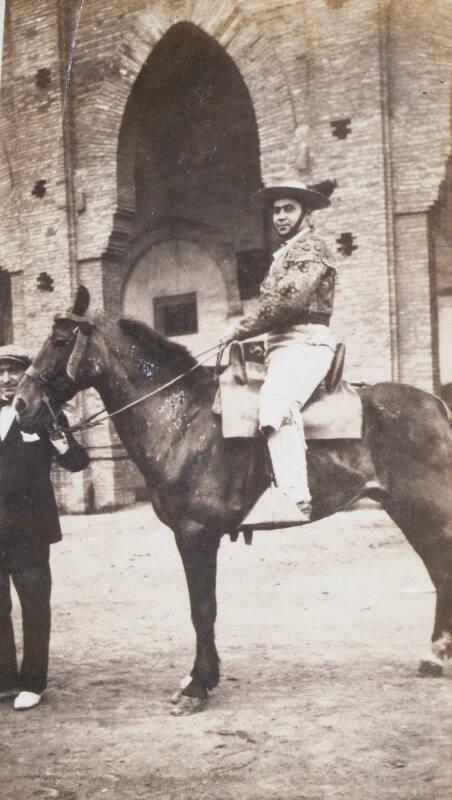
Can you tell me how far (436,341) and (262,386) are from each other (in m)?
7.86

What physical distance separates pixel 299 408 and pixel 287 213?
1215 millimetres

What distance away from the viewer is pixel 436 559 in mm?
5008

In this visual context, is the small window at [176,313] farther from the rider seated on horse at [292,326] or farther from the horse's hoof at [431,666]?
the horse's hoof at [431,666]

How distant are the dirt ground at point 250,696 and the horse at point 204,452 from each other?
0.39 meters

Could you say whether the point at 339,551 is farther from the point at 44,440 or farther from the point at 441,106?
the point at 441,106

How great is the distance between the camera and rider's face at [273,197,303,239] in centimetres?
492

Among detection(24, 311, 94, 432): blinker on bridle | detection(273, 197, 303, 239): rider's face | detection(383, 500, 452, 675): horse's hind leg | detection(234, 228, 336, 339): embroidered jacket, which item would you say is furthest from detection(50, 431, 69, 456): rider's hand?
detection(383, 500, 452, 675): horse's hind leg

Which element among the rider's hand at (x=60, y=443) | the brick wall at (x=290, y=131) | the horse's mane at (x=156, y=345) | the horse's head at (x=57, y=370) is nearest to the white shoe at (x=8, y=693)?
the rider's hand at (x=60, y=443)

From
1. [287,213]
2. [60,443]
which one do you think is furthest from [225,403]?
[287,213]

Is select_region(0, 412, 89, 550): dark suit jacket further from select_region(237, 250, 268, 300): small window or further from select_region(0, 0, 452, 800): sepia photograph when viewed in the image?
select_region(237, 250, 268, 300): small window

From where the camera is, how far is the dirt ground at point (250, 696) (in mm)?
3594

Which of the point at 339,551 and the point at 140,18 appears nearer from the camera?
the point at 339,551

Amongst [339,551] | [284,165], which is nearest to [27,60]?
[284,165]

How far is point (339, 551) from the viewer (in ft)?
31.6
